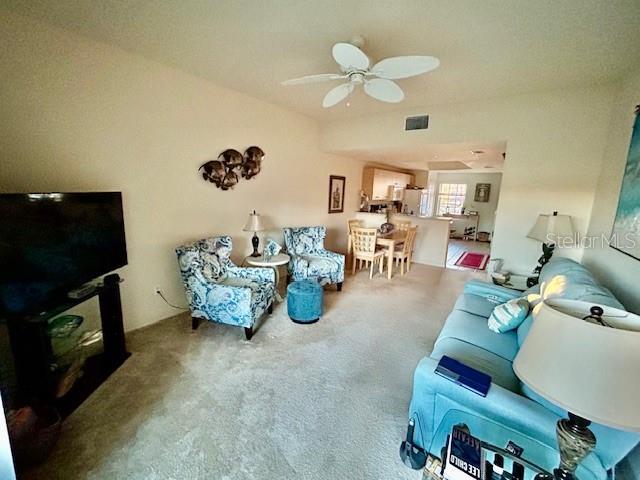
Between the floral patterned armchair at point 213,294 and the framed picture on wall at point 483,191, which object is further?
the framed picture on wall at point 483,191

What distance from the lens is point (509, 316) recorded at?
6.35ft

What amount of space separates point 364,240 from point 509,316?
287cm

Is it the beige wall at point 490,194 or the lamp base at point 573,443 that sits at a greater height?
the beige wall at point 490,194

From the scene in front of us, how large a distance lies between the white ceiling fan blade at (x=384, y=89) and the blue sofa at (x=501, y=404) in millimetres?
1839

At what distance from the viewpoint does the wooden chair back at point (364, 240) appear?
4.59 meters

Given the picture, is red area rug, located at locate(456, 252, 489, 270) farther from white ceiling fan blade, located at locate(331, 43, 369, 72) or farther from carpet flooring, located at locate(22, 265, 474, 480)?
white ceiling fan blade, located at locate(331, 43, 369, 72)

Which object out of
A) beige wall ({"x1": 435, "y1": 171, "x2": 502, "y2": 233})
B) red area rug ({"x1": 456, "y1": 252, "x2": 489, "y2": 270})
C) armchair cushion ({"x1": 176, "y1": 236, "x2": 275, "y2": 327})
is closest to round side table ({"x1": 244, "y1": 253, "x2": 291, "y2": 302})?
armchair cushion ({"x1": 176, "y1": 236, "x2": 275, "y2": 327})

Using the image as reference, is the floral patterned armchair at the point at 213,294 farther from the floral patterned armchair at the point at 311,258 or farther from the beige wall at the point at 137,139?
the floral patterned armchair at the point at 311,258

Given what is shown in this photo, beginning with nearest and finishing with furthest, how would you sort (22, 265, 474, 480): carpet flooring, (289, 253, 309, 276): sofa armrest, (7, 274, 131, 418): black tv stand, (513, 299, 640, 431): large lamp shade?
(513, 299, 640, 431): large lamp shade → (22, 265, 474, 480): carpet flooring → (7, 274, 131, 418): black tv stand → (289, 253, 309, 276): sofa armrest

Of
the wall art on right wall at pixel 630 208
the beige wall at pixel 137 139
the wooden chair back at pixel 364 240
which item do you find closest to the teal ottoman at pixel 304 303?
the beige wall at pixel 137 139

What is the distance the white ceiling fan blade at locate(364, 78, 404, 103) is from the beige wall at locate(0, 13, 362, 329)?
1.90m

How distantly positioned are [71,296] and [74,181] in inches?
39.5

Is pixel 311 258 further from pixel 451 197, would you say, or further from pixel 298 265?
pixel 451 197

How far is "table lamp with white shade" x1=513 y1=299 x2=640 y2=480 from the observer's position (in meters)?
0.72
